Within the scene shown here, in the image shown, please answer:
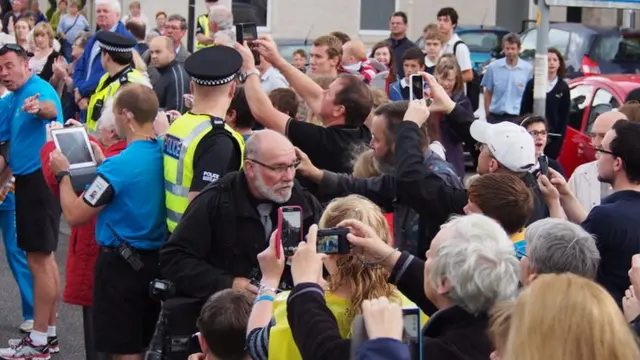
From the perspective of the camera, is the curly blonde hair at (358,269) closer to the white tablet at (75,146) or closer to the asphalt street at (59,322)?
the white tablet at (75,146)

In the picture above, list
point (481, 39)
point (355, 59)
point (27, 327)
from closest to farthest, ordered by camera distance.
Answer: point (27, 327)
point (355, 59)
point (481, 39)

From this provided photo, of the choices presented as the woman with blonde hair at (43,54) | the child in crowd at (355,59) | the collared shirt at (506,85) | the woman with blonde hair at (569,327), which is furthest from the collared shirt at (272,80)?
the woman with blonde hair at (569,327)

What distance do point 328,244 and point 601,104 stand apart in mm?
8983

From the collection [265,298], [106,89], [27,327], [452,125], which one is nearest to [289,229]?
[265,298]

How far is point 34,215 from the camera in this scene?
787 centimetres

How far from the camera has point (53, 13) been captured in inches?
988

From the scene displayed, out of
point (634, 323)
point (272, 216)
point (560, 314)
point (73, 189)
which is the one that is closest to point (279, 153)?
point (272, 216)

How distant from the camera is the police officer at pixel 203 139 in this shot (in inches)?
231

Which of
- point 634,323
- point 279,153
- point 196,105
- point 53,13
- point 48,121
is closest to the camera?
point 634,323

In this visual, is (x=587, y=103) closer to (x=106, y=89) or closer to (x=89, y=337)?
(x=106, y=89)

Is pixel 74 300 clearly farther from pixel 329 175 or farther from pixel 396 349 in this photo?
pixel 396 349

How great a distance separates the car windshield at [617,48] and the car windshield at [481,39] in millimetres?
4437

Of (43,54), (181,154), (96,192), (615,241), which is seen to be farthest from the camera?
(43,54)

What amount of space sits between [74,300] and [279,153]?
78.7 inches
